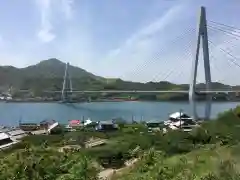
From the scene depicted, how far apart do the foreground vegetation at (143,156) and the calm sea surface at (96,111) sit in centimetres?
555

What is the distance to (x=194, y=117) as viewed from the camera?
542 inches

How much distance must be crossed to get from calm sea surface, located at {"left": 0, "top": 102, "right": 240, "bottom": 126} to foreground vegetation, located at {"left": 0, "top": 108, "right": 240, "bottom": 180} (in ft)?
18.2

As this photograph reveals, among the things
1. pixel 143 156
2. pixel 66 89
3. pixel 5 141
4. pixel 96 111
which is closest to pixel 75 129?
pixel 5 141

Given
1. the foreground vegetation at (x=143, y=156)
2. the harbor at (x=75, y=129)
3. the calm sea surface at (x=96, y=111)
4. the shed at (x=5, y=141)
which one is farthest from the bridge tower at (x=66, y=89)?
the shed at (x=5, y=141)

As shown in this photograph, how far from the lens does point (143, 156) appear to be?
201 inches

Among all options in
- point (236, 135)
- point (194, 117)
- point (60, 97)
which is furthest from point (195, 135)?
point (60, 97)

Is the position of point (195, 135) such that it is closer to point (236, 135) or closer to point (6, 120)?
point (236, 135)

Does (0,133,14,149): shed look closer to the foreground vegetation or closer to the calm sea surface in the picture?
the foreground vegetation

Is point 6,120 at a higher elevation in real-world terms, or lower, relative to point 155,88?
lower

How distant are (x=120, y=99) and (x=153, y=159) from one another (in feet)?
89.2

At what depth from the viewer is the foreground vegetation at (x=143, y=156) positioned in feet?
10.5

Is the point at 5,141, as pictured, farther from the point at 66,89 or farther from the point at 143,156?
the point at 66,89

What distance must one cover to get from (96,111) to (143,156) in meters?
18.3

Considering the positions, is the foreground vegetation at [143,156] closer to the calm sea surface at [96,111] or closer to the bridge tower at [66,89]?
the calm sea surface at [96,111]
